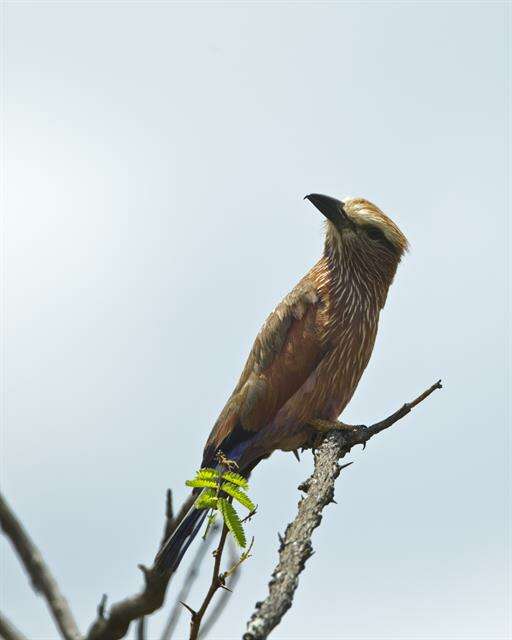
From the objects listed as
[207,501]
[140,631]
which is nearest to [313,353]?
[207,501]

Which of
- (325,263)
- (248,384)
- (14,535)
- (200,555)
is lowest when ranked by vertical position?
(14,535)

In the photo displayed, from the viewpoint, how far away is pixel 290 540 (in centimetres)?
441

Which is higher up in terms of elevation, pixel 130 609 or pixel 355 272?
pixel 355 272

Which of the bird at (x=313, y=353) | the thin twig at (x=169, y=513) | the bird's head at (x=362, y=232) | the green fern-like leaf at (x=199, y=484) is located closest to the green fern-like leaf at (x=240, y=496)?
the green fern-like leaf at (x=199, y=484)

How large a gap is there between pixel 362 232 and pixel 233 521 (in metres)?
5.06

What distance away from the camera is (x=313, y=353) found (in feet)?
27.1

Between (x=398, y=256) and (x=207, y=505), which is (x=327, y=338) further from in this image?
(x=207, y=505)

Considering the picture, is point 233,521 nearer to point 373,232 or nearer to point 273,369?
point 273,369

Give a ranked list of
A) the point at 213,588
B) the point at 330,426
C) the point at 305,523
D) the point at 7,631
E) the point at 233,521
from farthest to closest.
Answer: the point at 330,426
the point at 305,523
the point at 233,521
the point at 213,588
the point at 7,631

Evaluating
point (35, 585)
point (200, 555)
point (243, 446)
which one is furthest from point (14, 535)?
point (243, 446)

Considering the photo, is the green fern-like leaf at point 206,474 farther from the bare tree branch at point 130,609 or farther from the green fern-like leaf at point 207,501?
the bare tree branch at point 130,609

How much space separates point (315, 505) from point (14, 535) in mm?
2697

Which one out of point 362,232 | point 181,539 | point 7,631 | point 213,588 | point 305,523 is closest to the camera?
point 7,631

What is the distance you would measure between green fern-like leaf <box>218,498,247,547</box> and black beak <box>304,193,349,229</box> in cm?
501
